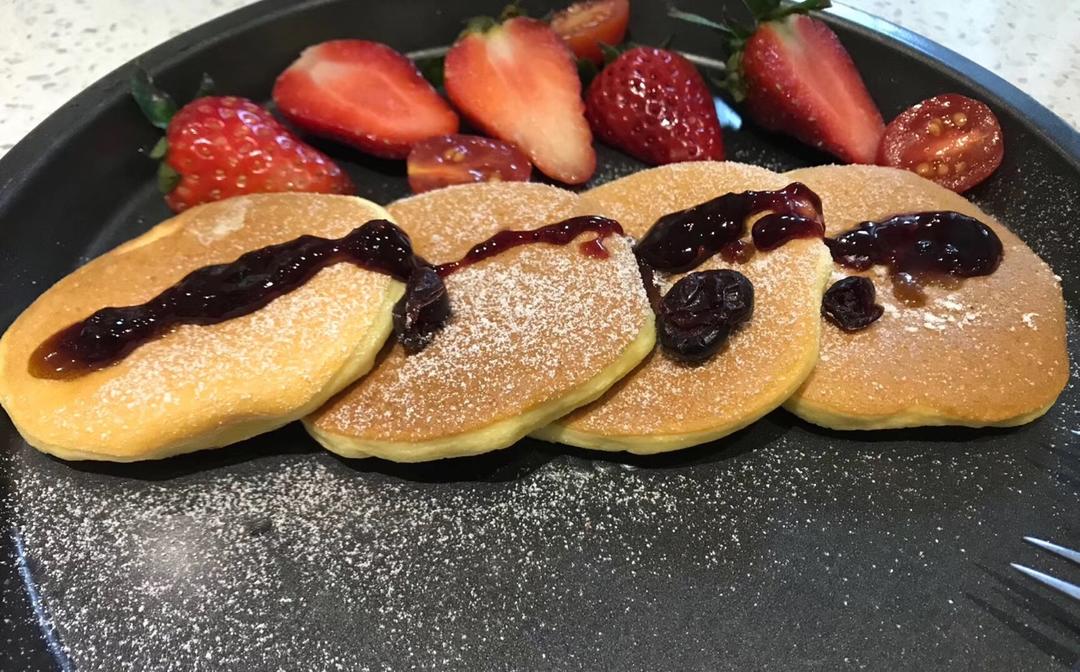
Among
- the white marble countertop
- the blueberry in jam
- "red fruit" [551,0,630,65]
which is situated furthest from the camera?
the white marble countertop

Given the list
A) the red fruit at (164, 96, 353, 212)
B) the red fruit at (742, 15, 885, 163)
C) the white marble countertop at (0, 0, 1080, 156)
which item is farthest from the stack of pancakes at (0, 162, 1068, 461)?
the white marble countertop at (0, 0, 1080, 156)

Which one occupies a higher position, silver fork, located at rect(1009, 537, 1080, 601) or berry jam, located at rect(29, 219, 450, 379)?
berry jam, located at rect(29, 219, 450, 379)

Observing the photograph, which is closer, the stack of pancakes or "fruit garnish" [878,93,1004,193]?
the stack of pancakes

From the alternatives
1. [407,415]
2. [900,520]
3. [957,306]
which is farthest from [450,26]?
[900,520]

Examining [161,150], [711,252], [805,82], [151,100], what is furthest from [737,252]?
[151,100]

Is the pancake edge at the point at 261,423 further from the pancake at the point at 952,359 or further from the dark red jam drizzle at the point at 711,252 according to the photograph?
the pancake at the point at 952,359

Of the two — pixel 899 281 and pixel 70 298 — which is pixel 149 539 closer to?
pixel 70 298

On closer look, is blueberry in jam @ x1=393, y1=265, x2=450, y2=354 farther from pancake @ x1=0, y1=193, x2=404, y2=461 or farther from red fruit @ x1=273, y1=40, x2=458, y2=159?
red fruit @ x1=273, y1=40, x2=458, y2=159
